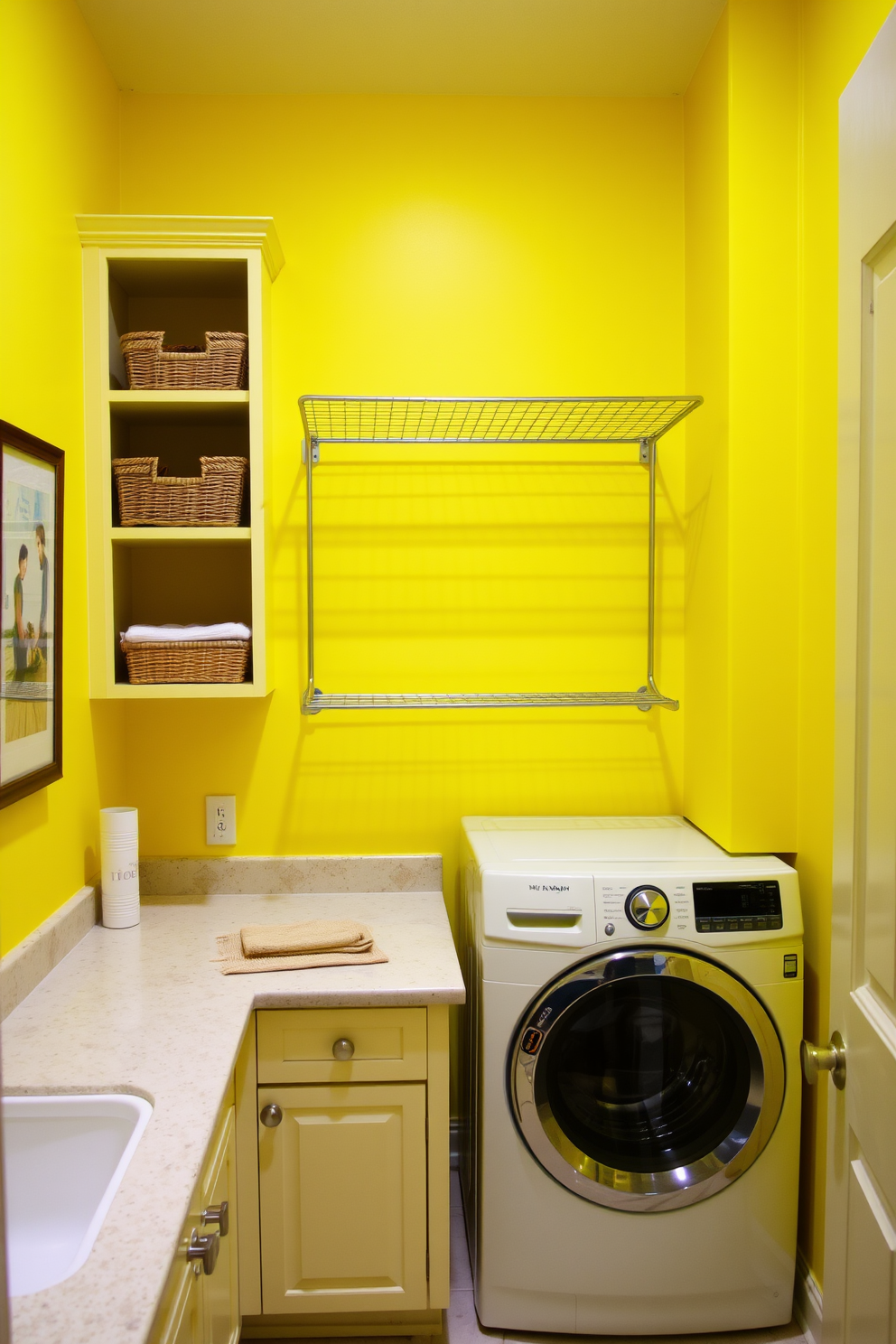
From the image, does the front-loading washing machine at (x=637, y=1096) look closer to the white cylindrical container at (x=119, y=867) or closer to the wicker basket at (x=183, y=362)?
the white cylindrical container at (x=119, y=867)

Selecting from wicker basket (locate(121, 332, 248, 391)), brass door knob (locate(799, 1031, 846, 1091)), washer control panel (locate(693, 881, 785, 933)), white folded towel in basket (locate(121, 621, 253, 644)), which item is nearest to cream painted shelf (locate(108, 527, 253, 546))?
white folded towel in basket (locate(121, 621, 253, 644))

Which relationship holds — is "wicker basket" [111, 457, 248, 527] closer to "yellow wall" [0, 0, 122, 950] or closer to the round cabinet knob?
"yellow wall" [0, 0, 122, 950]

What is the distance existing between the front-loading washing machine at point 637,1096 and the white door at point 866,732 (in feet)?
2.19

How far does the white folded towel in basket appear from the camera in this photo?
6.26 ft

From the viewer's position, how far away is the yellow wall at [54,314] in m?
1.54

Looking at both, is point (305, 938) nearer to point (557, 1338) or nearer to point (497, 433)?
point (557, 1338)

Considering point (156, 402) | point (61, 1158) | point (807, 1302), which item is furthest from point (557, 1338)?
point (156, 402)

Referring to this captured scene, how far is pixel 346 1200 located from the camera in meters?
1.68

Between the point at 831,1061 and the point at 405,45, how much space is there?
2135 millimetres

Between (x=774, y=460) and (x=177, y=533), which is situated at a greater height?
(x=774, y=460)

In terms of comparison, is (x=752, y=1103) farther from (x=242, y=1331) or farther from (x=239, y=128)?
(x=239, y=128)

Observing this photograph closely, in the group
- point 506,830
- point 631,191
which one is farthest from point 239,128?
point 506,830

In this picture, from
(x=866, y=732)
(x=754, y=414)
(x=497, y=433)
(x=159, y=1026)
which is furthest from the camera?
(x=497, y=433)

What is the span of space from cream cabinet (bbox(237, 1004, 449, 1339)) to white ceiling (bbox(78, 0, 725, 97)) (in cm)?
203
